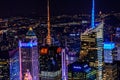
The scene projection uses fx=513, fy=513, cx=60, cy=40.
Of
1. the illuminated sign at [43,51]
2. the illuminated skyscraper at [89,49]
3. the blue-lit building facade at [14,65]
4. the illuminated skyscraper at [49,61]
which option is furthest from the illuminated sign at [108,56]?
the blue-lit building facade at [14,65]

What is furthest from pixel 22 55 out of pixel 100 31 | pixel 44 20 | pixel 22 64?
pixel 100 31

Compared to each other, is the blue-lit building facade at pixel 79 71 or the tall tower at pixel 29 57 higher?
the tall tower at pixel 29 57

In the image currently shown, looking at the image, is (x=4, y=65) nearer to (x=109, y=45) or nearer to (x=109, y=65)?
(x=109, y=45)

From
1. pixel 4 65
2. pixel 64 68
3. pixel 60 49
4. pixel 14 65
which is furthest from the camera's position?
pixel 64 68

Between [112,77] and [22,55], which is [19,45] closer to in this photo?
[22,55]

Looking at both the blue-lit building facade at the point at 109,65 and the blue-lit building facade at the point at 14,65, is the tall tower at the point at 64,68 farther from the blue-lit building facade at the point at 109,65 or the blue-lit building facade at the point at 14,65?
the blue-lit building facade at the point at 109,65

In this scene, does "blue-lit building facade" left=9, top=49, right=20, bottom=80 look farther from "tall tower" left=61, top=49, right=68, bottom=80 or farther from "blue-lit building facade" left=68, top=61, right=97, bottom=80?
"blue-lit building facade" left=68, top=61, right=97, bottom=80

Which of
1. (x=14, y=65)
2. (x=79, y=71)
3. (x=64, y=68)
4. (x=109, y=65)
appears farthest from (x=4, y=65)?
(x=109, y=65)
